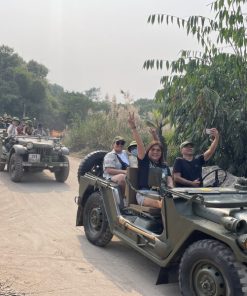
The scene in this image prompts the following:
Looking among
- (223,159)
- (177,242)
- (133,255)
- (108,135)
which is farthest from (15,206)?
(108,135)

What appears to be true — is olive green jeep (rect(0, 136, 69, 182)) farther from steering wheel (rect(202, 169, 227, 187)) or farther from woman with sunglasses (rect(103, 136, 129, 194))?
steering wheel (rect(202, 169, 227, 187))

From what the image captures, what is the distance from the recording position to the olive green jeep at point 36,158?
1145cm

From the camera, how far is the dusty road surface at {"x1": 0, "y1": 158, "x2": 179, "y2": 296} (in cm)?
463

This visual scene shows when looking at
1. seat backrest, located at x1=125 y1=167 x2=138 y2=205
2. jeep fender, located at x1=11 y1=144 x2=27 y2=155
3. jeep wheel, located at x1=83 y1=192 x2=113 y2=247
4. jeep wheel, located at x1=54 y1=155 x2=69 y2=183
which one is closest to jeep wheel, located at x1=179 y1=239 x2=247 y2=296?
seat backrest, located at x1=125 y1=167 x2=138 y2=205

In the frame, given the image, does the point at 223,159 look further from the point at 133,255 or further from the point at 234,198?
the point at 234,198

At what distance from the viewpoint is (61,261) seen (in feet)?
17.8

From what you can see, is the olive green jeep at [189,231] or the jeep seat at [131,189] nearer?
the olive green jeep at [189,231]

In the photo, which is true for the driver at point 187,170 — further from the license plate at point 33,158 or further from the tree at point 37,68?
the tree at point 37,68

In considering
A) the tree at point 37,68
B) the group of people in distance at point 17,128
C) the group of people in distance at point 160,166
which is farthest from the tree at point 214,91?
the tree at point 37,68

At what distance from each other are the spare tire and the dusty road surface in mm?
933

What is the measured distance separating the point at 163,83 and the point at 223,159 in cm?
186

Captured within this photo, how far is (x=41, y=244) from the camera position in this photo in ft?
20.0

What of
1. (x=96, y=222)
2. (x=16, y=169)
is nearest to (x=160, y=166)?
(x=96, y=222)

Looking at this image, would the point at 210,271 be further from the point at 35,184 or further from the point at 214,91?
the point at 35,184
